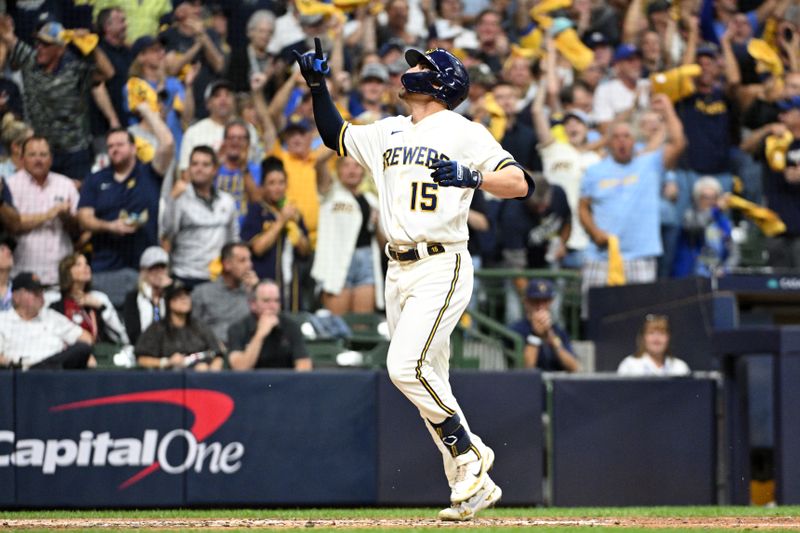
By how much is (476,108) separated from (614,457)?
3.72m

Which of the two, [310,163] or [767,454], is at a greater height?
[310,163]

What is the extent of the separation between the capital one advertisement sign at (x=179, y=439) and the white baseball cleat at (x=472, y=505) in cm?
309

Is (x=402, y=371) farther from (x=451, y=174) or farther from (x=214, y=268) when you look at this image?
(x=214, y=268)

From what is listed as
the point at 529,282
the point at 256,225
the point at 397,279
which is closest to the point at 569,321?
the point at 529,282

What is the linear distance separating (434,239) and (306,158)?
17.5 ft

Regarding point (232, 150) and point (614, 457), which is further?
point (232, 150)

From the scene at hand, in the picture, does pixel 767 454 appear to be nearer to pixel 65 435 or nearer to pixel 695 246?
pixel 695 246

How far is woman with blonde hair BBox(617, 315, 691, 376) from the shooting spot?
378 inches

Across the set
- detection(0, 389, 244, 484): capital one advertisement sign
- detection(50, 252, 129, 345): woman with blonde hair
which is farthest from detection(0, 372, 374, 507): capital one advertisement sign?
detection(50, 252, 129, 345): woman with blonde hair

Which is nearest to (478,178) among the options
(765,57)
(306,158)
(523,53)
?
(306,158)

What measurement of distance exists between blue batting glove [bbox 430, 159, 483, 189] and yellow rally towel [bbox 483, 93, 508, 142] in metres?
6.10

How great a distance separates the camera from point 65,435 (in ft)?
27.7

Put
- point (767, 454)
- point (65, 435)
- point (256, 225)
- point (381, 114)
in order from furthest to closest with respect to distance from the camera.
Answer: point (381, 114)
point (256, 225)
point (767, 454)
point (65, 435)

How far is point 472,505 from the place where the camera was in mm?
5582
